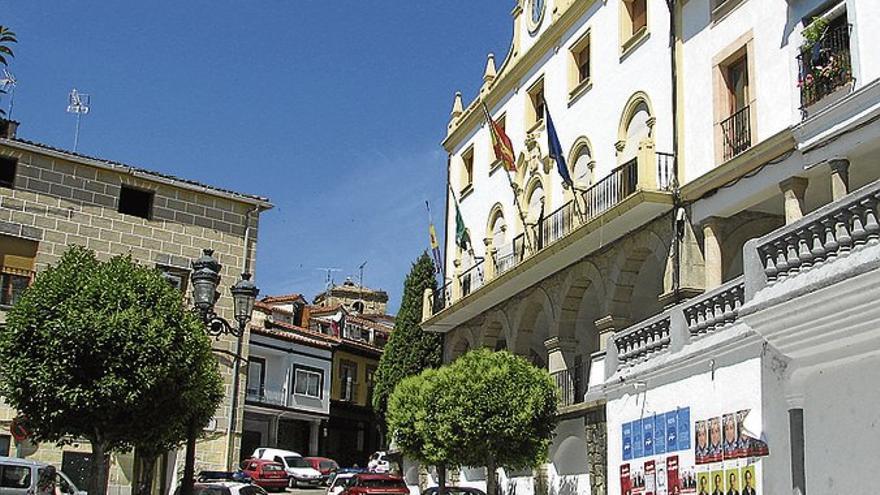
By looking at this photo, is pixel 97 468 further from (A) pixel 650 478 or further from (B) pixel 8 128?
(B) pixel 8 128

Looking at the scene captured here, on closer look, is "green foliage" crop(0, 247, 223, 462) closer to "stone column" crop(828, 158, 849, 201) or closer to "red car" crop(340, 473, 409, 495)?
"red car" crop(340, 473, 409, 495)

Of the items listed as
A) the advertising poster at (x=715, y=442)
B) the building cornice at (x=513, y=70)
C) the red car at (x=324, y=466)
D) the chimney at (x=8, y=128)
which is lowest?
the advertising poster at (x=715, y=442)

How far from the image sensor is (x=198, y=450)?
30.4 m

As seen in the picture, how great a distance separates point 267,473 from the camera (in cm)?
3797

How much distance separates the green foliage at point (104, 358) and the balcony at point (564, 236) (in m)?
9.05

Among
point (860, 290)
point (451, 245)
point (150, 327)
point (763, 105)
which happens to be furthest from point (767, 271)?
point (451, 245)

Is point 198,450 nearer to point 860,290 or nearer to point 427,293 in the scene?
point 427,293


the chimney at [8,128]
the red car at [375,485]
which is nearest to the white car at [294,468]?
the red car at [375,485]

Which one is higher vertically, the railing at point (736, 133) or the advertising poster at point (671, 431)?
the railing at point (736, 133)

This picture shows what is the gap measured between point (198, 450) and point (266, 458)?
1037 centimetres

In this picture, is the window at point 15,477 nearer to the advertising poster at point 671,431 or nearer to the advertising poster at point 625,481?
the advertising poster at point 625,481

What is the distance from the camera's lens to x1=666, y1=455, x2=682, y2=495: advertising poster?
1327cm

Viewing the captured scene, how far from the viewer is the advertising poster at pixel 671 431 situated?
13445mm

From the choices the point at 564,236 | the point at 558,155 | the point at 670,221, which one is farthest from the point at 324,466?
the point at 670,221
